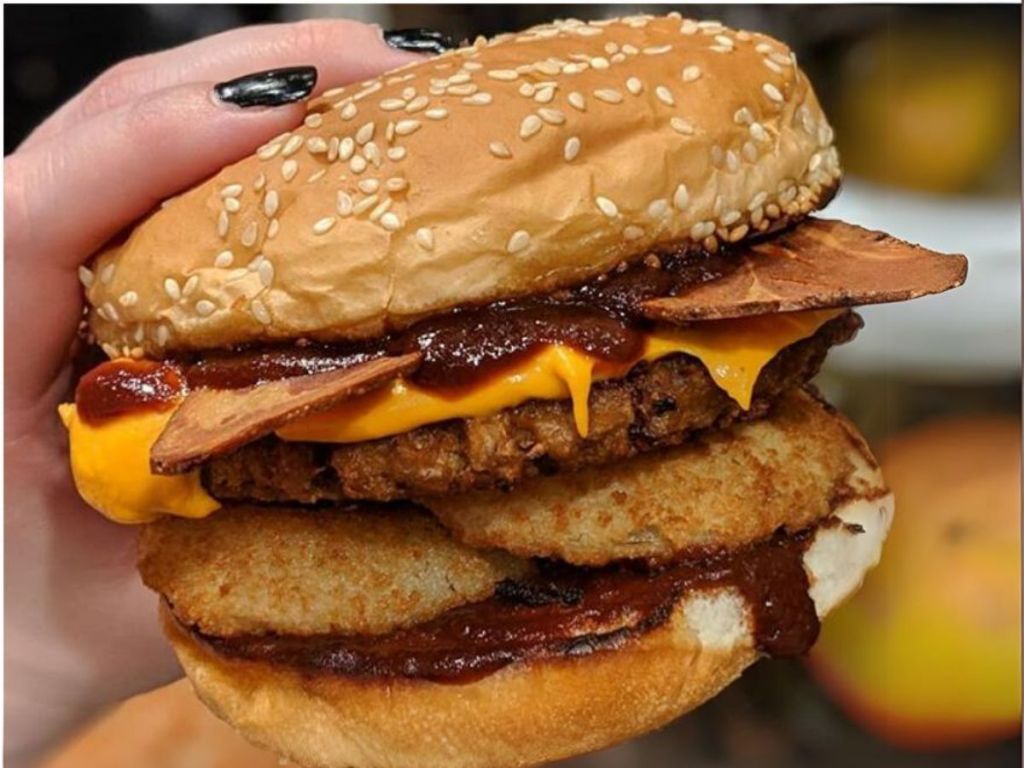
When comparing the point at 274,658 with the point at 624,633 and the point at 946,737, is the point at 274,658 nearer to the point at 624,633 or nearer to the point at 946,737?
the point at 624,633

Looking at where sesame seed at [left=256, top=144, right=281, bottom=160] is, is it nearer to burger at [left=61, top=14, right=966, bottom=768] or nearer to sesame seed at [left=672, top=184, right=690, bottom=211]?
burger at [left=61, top=14, right=966, bottom=768]

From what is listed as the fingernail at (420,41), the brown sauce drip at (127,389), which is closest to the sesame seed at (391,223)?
the brown sauce drip at (127,389)

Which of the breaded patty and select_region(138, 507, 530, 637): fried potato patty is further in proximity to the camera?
select_region(138, 507, 530, 637): fried potato patty

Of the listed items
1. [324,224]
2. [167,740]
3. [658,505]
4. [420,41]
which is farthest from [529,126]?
[167,740]

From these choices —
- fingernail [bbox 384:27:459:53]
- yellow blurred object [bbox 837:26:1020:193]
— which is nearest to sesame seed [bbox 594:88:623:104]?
fingernail [bbox 384:27:459:53]

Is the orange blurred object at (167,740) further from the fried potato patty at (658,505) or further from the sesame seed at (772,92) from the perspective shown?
the sesame seed at (772,92)

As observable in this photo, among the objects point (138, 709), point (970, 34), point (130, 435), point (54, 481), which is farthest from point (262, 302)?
point (970, 34)
